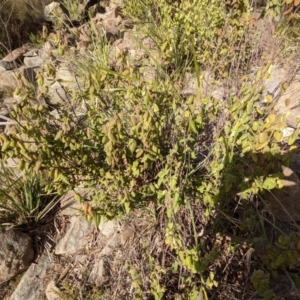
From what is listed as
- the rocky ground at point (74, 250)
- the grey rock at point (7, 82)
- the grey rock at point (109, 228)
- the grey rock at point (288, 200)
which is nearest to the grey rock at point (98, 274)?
the rocky ground at point (74, 250)

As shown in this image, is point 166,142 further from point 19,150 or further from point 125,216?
point 19,150

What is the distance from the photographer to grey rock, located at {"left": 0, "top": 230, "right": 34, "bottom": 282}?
6.25ft

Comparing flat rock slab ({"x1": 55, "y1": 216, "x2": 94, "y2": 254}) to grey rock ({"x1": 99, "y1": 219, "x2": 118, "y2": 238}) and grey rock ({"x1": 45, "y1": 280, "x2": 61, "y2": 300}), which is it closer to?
grey rock ({"x1": 99, "y1": 219, "x2": 118, "y2": 238})

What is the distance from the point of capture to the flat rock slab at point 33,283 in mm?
1896

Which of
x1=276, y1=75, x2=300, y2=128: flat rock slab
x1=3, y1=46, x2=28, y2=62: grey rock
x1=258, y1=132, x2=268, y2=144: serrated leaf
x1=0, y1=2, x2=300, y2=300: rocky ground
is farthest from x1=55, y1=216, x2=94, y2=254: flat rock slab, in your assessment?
x1=3, y1=46, x2=28, y2=62: grey rock

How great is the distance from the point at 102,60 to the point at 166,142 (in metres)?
1.91

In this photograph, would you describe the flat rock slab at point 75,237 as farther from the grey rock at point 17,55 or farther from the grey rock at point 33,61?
the grey rock at point 17,55

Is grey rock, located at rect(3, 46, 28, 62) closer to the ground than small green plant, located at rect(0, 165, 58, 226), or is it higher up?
higher up

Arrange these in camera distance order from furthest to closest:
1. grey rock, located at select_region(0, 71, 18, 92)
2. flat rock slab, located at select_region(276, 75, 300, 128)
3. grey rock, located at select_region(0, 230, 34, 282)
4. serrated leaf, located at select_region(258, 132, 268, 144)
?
1. grey rock, located at select_region(0, 71, 18, 92)
2. flat rock slab, located at select_region(276, 75, 300, 128)
3. grey rock, located at select_region(0, 230, 34, 282)
4. serrated leaf, located at select_region(258, 132, 268, 144)

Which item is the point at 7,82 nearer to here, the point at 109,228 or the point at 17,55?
the point at 17,55

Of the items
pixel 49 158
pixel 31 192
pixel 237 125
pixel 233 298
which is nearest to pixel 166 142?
pixel 237 125

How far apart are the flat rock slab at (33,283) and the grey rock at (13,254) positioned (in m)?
0.06

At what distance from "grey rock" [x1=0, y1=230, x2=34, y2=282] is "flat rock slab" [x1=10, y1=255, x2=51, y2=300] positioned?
0.06 metres

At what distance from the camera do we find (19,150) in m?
1.16
